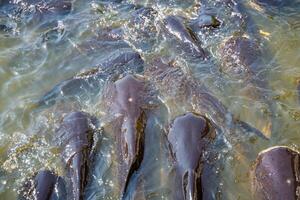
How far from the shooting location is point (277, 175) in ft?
11.7

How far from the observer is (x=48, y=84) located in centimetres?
524

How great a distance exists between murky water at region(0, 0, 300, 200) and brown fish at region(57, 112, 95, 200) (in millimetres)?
119

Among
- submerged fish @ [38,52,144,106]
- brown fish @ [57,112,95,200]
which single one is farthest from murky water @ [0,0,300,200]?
brown fish @ [57,112,95,200]

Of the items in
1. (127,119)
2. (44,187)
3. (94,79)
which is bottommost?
(94,79)

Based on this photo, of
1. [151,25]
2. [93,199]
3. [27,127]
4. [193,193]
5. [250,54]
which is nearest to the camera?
[193,193]

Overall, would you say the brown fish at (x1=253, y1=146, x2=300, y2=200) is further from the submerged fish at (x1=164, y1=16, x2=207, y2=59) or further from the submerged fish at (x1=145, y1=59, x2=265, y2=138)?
the submerged fish at (x1=164, y1=16, x2=207, y2=59)

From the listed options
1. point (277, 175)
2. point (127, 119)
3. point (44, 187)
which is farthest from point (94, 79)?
point (277, 175)

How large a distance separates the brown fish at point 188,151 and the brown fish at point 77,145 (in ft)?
2.51

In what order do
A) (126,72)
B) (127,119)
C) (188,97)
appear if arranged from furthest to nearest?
1. (126,72)
2. (188,97)
3. (127,119)

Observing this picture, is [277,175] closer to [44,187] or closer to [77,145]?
[77,145]

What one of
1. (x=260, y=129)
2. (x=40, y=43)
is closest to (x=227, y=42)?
(x=260, y=129)

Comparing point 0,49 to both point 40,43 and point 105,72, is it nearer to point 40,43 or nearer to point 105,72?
point 40,43

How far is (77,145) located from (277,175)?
69.0 inches

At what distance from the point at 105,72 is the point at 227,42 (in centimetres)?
148
